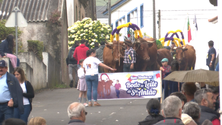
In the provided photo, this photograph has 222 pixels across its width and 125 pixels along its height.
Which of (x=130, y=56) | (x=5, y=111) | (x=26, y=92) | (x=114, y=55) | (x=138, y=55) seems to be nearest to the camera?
(x=5, y=111)

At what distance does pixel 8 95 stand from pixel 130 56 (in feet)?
29.3

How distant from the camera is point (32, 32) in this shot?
999 inches

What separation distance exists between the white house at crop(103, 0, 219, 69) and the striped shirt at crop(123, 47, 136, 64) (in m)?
9.52

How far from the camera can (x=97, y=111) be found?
1308 centimetres

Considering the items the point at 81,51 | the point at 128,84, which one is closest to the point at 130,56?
the point at 81,51

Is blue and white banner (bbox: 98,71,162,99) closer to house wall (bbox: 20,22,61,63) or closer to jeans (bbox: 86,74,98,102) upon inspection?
jeans (bbox: 86,74,98,102)

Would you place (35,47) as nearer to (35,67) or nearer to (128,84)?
(35,67)

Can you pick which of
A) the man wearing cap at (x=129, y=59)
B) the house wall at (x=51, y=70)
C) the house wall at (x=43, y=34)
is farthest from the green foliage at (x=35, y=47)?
the man wearing cap at (x=129, y=59)

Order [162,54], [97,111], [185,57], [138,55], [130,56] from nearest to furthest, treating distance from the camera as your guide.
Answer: [97,111] → [130,56] → [138,55] → [162,54] → [185,57]

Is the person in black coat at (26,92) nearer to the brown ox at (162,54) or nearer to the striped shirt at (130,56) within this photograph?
the striped shirt at (130,56)

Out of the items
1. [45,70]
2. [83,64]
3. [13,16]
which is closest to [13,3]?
[45,70]

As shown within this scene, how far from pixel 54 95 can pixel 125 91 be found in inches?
182

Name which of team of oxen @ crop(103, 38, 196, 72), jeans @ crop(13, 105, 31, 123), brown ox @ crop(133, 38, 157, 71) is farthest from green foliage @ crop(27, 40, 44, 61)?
jeans @ crop(13, 105, 31, 123)

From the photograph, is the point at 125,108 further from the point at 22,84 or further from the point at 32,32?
the point at 32,32
